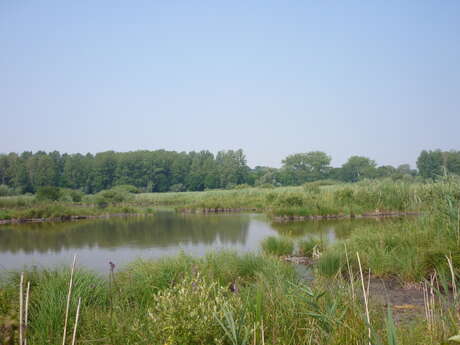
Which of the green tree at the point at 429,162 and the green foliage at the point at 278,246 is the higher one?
the green tree at the point at 429,162

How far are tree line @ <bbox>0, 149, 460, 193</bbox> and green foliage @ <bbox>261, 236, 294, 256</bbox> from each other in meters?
48.7

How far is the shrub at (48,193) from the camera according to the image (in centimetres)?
2572

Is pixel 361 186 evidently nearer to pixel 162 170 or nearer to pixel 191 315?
pixel 191 315

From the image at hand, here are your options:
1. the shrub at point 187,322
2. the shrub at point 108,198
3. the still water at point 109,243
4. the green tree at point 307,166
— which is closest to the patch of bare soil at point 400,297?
the shrub at point 187,322

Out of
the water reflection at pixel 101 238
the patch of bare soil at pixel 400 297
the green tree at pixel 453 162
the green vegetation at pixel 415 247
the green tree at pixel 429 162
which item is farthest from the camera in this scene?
the green tree at pixel 429 162

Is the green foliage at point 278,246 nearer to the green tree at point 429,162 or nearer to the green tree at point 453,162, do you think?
the green tree at point 453,162

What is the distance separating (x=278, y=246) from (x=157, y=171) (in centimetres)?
6157

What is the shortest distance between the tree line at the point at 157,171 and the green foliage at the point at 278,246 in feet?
160

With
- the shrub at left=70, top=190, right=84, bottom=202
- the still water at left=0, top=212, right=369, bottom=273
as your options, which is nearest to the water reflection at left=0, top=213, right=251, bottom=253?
the still water at left=0, top=212, right=369, bottom=273

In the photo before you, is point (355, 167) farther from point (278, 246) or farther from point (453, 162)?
point (278, 246)

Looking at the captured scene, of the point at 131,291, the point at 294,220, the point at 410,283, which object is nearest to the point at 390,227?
the point at 410,283

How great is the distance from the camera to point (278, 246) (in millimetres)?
8438

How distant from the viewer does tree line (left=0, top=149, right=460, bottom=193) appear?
5197 cm

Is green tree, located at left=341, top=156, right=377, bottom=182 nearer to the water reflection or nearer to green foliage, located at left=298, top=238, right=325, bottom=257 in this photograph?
the water reflection
